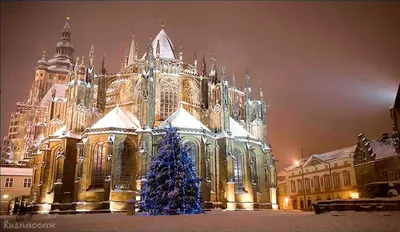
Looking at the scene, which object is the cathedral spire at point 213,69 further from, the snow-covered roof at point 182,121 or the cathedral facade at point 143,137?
the snow-covered roof at point 182,121

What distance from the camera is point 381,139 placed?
4334 centimetres

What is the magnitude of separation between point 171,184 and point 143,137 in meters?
9.60

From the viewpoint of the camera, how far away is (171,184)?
2644cm

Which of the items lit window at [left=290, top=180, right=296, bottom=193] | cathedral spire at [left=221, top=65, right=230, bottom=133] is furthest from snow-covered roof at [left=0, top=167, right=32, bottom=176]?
lit window at [left=290, top=180, right=296, bottom=193]

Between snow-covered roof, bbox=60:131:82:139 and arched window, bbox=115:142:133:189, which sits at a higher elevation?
snow-covered roof, bbox=60:131:82:139

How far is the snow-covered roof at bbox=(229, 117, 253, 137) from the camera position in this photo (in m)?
40.6

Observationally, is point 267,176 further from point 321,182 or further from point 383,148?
point 321,182

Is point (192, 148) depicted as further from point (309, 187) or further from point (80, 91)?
point (309, 187)

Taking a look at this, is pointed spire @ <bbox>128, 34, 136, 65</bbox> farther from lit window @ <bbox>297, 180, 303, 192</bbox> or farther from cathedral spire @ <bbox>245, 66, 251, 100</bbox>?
lit window @ <bbox>297, 180, 303, 192</bbox>

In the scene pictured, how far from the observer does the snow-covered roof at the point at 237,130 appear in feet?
133

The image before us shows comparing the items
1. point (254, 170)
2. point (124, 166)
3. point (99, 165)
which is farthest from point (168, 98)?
point (254, 170)

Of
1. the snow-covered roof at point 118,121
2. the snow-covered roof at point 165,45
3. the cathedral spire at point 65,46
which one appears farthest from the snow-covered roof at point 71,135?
the cathedral spire at point 65,46

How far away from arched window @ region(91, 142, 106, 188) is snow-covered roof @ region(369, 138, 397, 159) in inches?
1214

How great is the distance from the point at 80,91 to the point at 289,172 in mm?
42504
